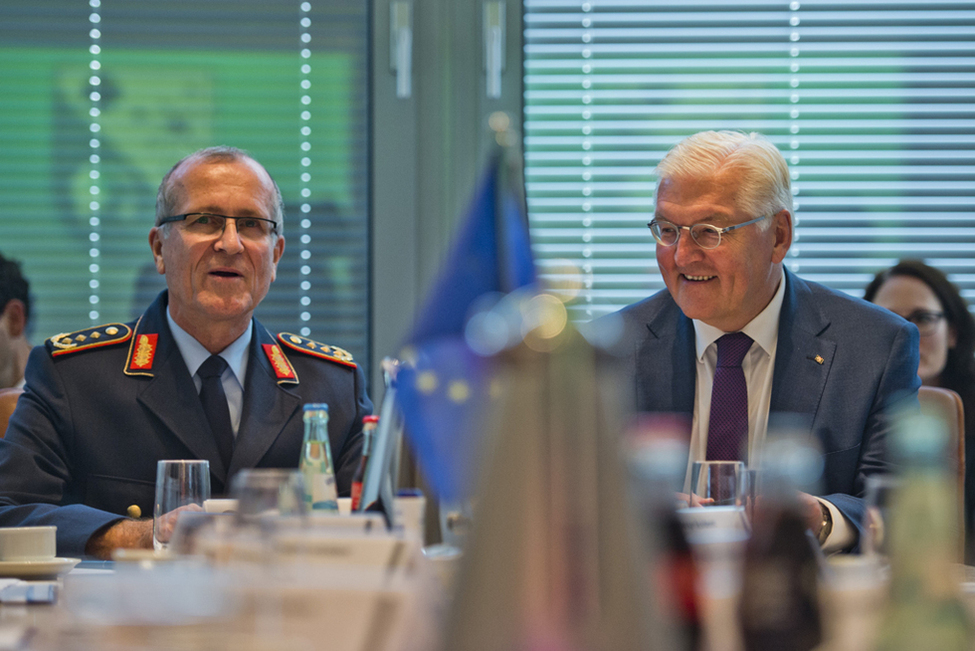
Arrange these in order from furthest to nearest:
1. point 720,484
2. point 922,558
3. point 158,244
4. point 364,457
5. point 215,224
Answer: point 158,244, point 215,224, point 720,484, point 364,457, point 922,558

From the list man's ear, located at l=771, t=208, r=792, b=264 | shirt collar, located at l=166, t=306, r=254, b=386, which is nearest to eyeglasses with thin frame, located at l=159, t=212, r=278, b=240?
shirt collar, located at l=166, t=306, r=254, b=386

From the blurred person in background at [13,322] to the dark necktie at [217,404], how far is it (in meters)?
1.19

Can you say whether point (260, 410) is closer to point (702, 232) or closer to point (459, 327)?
point (702, 232)

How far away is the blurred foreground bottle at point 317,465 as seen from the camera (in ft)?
3.78

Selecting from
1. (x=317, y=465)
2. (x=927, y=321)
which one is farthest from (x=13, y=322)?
(x=927, y=321)

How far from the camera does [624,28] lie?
11.0 ft

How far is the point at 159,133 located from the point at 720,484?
2544 millimetres

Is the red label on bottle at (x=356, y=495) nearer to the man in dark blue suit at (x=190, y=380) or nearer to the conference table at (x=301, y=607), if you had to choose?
the conference table at (x=301, y=607)

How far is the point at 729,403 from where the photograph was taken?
2.18 m

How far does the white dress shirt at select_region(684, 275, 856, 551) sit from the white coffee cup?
126cm

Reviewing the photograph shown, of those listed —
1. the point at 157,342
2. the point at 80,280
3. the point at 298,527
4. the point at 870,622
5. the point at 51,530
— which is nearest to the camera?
the point at 870,622

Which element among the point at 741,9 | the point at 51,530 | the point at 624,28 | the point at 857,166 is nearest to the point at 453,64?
the point at 624,28

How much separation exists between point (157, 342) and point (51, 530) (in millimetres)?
871

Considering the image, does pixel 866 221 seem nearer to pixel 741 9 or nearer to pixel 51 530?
pixel 741 9
